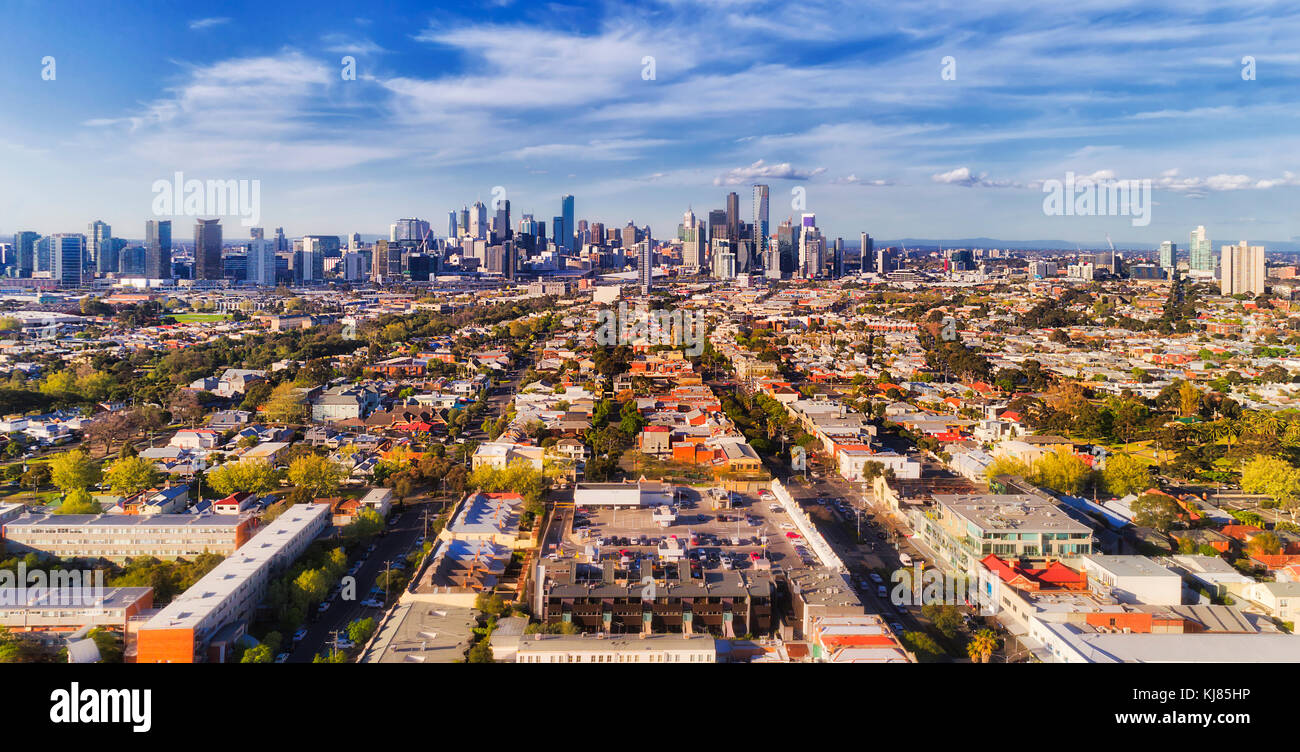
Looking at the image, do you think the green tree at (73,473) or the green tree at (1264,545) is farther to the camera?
the green tree at (73,473)

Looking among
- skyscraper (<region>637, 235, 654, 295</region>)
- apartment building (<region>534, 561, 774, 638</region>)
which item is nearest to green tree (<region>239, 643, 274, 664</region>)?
apartment building (<region>534, 561, 774, 638</region>)

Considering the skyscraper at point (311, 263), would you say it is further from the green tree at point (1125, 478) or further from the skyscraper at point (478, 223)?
the green tree at point (1125, 478)

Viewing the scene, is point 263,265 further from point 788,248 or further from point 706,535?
point 706,535

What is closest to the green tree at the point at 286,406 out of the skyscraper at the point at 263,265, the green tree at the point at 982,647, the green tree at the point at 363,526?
the green tree at the point at 363,526

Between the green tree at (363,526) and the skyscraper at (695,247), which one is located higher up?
the skyscraper at (695,247)

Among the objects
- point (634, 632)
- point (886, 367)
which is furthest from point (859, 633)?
point (886, 367)

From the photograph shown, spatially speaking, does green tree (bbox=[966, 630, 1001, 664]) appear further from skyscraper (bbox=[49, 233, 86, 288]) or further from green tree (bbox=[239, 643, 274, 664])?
skyscraper (bbox=[49, 233, 86, 288])
